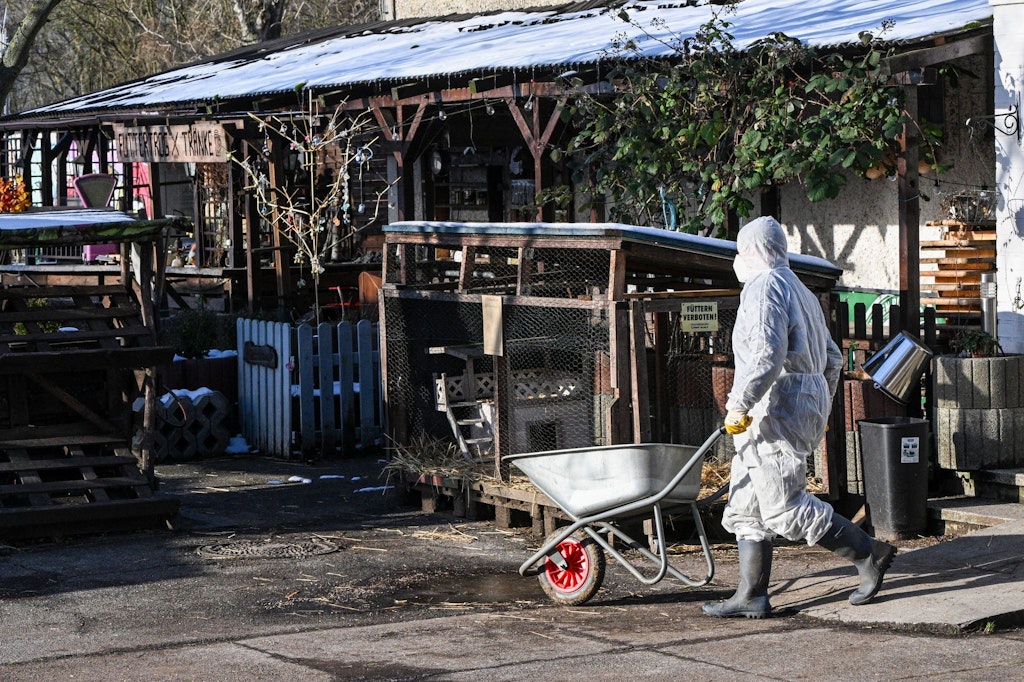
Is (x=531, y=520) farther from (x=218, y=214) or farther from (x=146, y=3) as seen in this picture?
(x=146, y=3)

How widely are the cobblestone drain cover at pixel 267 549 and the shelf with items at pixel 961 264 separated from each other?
6.63 metres

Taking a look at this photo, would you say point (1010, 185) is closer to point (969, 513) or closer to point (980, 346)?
point (980, 346)

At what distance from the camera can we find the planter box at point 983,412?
364 inches

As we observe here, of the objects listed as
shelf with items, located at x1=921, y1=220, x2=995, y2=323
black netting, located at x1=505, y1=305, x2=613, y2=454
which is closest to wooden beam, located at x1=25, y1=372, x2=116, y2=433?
black netting, located at x1=505, y1=305, x2=613, y2=454

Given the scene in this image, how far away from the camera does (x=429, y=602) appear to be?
769 cm

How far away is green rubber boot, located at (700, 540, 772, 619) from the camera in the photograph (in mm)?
7051

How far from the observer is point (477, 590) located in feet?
26.1

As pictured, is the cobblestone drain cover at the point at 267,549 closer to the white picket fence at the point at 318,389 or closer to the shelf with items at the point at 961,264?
the white picket fence at the point at 318,389

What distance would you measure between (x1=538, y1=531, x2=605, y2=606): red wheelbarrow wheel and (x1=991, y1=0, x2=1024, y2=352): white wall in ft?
13.0

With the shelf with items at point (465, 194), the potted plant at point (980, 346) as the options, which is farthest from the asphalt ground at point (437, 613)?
the shelf with items at point (465, 194)

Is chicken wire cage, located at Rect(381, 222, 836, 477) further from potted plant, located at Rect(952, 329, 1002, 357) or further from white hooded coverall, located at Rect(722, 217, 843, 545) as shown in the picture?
white hooded coverall, located at Rect(722, 217, 843, 545)

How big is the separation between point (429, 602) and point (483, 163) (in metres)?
12.7

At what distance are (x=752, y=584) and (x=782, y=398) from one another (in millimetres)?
911

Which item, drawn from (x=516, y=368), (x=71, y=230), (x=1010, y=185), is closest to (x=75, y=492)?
(x=71, y=230)
